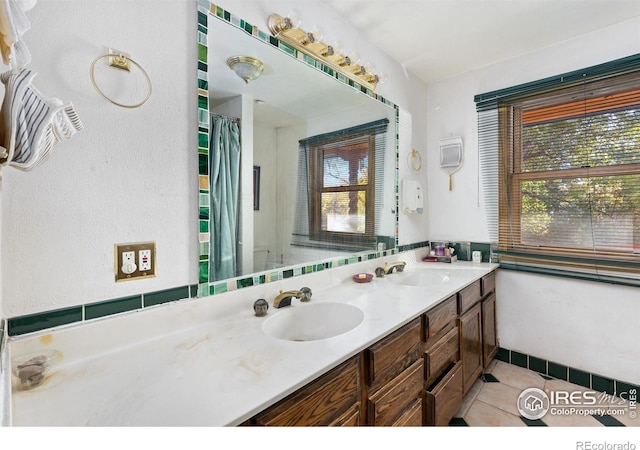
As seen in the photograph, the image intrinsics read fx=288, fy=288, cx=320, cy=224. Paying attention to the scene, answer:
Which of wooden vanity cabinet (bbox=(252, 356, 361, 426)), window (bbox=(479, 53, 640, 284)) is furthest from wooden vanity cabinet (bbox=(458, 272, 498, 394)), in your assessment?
wooden vanity cabinet (bbox=(252, 356, 361, 426))

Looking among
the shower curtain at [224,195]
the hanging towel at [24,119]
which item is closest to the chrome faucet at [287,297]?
the shower curtain at [224,195]

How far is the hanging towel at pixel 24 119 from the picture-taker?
18.4 inches

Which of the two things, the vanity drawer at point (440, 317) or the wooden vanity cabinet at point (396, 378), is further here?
the vanity drawer at point (440, 317)

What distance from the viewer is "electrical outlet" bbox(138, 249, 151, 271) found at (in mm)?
958

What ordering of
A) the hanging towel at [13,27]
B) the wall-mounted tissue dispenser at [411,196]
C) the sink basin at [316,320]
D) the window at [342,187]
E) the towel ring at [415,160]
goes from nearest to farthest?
the hanging towel at [13,27]
the sink basin at [316,320]
the window at [342,187]
the wall-mounted tissue dispenser at [411,196]
the towel ring at [415,160]

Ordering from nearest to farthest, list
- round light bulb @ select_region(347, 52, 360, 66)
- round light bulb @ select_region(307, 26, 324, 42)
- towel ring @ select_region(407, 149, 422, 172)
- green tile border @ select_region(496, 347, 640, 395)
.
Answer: round light bulb @ select_region(307, 26, 324, 42) → round light bulb @ select_region(347, 52, 360, 66) → green tile border @ select_region(496, 347, 640, 395) → towel ring @ select_region(407, 149, 422, 172)

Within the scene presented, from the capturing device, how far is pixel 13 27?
436mm

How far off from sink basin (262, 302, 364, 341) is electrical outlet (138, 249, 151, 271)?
1.66ft

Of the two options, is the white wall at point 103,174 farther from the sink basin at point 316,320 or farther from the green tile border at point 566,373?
the green tile border at point 566,373

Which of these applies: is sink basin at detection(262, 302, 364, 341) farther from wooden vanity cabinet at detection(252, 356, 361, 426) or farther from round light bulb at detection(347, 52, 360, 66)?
round light bulb at detection(347, 52, 360, 66)

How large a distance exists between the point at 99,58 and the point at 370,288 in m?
1.47

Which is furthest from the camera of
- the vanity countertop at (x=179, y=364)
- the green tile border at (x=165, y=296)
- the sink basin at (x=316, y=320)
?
the sink basin at (x=316, y=320)

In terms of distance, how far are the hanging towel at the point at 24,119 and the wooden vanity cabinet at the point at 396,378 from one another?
97 centimetres
